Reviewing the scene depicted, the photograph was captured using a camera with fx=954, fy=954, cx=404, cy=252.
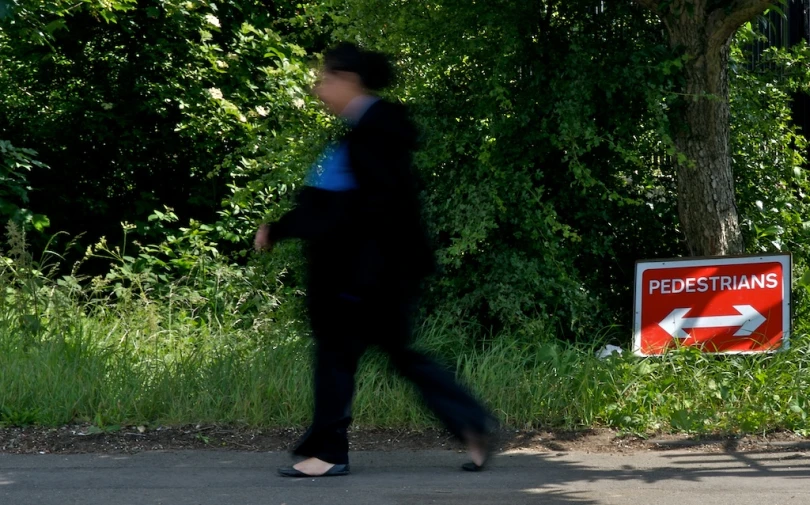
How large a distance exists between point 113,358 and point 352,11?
2.97m

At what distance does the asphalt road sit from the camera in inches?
163

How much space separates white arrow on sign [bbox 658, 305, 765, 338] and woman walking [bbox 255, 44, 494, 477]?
2370 millimetres

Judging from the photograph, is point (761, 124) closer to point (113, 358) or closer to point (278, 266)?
point (278, 266)

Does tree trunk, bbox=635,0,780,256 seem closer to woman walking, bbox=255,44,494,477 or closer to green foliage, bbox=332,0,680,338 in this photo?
green foliage, bbox=332,0,680,338

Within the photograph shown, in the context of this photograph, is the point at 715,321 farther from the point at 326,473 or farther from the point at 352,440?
the point at 326,473

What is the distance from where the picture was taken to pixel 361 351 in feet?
14.0

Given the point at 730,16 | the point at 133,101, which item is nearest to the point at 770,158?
the point at 730,16

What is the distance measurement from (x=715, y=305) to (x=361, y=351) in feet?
9.59

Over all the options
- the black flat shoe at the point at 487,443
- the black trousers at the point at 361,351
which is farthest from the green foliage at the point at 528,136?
the black trousers at the point at 361,351

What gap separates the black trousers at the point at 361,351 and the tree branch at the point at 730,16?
344 cm

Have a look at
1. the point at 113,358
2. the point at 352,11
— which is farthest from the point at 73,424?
the point at 352,11

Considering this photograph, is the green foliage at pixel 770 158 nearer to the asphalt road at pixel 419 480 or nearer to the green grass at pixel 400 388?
the green grass at pixel 400 388

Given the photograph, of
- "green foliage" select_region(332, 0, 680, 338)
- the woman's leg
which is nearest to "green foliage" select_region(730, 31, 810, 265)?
"green foliage" select_region(332, 0, 680, 338)

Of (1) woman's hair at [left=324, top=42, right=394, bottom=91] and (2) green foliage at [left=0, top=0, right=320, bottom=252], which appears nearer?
(1) woman's hair at [left=324, top=42, right=394, bottom=91]
